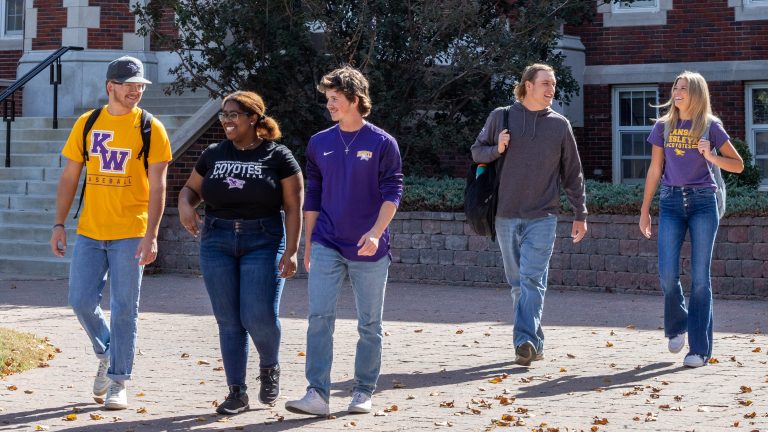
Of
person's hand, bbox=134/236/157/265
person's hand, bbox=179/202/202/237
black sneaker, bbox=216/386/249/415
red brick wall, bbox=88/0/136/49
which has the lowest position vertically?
black sneaker, bbox=216/386/249/415

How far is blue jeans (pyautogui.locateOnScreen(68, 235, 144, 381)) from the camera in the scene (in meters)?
7.23

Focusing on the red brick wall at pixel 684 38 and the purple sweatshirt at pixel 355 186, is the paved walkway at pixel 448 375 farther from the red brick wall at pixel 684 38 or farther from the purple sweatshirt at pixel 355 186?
the red brick wall at pixel 684 38

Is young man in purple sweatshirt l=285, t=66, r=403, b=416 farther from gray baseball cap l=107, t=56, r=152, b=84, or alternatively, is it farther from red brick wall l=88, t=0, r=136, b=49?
red brick wall l=88, t=0, r=136, b=49

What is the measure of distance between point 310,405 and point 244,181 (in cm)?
124

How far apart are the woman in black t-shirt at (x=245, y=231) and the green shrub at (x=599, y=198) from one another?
23.8 feet

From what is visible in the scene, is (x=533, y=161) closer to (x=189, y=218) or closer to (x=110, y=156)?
(x=189, y=218)

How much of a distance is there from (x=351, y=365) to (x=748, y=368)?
2.61 meters

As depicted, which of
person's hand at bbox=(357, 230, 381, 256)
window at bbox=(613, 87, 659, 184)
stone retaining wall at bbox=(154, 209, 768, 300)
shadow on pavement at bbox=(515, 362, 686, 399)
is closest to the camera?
person's hand at bbox=(357, 230, 381, 256)

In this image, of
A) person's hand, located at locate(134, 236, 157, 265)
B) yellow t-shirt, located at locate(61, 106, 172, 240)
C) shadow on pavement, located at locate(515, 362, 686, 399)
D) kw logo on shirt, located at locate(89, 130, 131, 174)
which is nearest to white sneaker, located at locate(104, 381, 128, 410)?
person's hand, located at locate(134, 236, 157, 265)

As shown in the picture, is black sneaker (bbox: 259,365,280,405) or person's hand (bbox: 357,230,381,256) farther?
black sneaker (bbox: 259,365,280,405)

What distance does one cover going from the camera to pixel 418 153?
16828 millimetres

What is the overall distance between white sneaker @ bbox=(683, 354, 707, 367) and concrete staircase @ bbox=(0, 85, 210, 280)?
364 inches

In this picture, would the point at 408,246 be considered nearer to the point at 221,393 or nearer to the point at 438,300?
the point at 438,300

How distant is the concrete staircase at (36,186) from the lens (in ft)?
53.1
